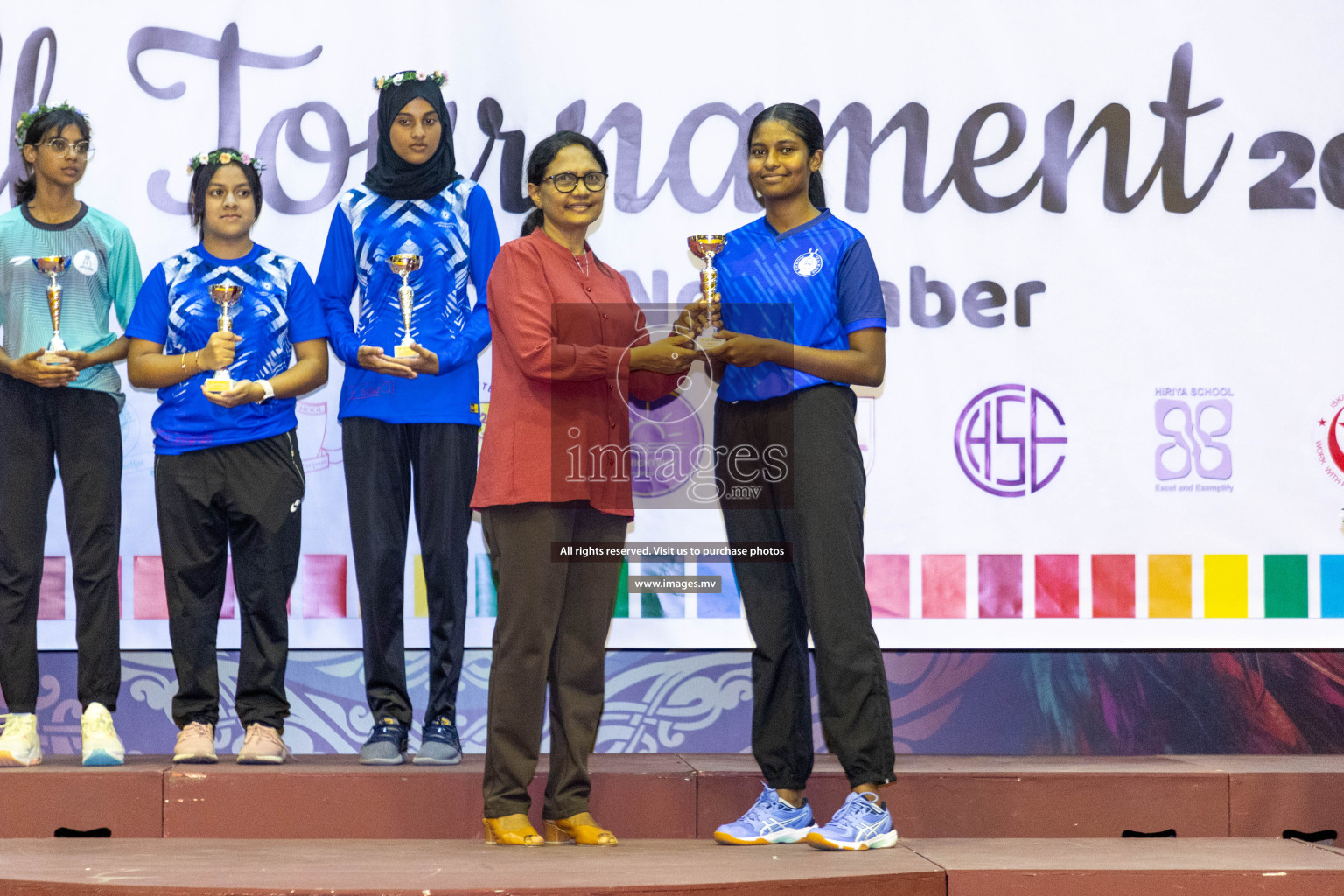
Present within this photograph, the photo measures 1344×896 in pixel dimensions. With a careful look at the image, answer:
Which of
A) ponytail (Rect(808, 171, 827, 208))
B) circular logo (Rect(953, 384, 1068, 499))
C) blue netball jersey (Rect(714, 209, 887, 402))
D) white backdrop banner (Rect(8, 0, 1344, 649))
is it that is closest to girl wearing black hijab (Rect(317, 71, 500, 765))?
white backdrop banner (Rect(8, 0, 1344, 649))

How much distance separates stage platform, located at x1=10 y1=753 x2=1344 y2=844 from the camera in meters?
3.26

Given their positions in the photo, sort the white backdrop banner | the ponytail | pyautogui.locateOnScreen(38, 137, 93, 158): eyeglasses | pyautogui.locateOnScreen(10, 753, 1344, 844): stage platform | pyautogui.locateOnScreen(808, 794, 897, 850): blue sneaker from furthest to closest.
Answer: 1. the white backdrop banner
2. pyautogui.locateOnScreen(38, 137, 93, 158): eyeglasses
3. pyautogui.locateOnScreen(10, 753, 1344, 844): stage platform
4. the ponytail
5. pyautogui.locateOnScreen(808, 794, 897, 850): blue sneaker

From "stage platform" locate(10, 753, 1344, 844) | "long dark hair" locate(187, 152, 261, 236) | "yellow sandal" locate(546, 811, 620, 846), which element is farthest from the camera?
"long dark hair" locate(187, 152, 261, 236)

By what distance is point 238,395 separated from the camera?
3346 mm

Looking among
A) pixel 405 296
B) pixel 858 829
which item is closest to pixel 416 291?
pixel 405 296

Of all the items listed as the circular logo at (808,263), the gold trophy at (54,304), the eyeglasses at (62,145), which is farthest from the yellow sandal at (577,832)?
the eyeglasses at (62,145)

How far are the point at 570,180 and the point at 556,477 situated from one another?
669 mm

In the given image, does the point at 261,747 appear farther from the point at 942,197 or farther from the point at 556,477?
the point at 942,197

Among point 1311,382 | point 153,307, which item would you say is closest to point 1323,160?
point 1311,382

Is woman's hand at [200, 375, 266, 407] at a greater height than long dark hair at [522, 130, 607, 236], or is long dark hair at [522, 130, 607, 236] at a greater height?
long dark hair at [522, 130, 607, 236]

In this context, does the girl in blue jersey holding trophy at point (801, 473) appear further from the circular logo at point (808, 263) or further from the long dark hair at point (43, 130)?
the long dark hair at point (43, 130)

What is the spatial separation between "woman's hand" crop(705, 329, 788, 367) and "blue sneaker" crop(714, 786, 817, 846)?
99 cm

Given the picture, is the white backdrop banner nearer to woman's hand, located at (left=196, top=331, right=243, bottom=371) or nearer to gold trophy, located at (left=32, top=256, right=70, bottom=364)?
gold trophy, located at (left=32, top=256, right=70, bottom=364)

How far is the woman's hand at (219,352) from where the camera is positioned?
10.9 feet
